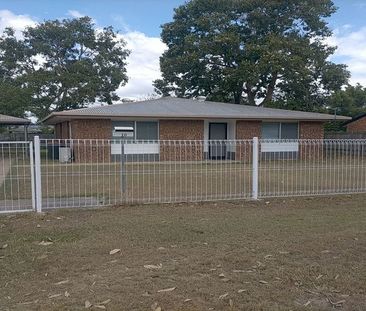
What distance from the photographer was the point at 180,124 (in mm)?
21125

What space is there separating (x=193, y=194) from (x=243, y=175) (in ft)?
11.7

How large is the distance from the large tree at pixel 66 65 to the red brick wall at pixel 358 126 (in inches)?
712

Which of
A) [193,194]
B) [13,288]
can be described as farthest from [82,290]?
[193,194]

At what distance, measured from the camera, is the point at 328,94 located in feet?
108

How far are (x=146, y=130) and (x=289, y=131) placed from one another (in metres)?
7.70

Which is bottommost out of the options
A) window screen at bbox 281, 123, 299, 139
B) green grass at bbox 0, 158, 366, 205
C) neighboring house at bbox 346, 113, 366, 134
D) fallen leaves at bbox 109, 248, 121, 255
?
fallen leaves at bbox 109, 248, 121, 255

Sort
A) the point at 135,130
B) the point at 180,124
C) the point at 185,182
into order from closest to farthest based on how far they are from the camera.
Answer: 1. the point at 185,182
2. the point at 135,130
3. the point at 180,124

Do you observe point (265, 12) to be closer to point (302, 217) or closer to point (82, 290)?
point (302, 217)

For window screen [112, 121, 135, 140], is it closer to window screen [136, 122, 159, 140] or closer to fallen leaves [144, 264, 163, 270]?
window screen [136, 122, 159, 140]

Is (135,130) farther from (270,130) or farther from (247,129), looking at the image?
(270,130)

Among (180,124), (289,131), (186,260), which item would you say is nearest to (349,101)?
(289,131)

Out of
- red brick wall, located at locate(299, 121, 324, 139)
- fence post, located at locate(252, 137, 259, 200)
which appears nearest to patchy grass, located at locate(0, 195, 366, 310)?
fence post, located at locate(252, 137, 259, 200)

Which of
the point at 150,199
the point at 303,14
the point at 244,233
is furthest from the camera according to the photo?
the point at 303,14

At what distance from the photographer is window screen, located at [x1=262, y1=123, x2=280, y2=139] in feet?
74.5
